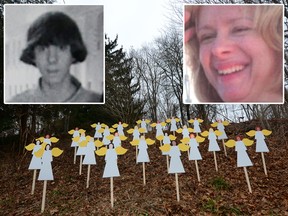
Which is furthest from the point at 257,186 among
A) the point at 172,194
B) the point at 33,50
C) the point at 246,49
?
the point at 33,50

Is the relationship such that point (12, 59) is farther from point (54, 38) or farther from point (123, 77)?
point (123, 77)

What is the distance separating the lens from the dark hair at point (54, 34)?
483 cm

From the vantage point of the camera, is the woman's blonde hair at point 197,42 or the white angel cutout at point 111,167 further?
the white angel cutout at point 111,167

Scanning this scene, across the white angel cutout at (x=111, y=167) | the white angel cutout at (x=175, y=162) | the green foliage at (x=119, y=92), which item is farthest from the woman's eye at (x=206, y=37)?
the green foliage at (x=119, y=92)

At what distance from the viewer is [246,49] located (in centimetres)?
485

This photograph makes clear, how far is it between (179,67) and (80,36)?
1175 centimetres

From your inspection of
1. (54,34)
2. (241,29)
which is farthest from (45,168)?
(241,29)

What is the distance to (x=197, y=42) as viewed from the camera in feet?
16.5

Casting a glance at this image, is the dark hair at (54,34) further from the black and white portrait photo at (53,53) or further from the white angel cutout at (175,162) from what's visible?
the white angel cutout at (175,162)

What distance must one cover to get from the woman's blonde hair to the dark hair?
174 cm

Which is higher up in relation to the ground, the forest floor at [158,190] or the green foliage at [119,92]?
the green foliage at [119,92]

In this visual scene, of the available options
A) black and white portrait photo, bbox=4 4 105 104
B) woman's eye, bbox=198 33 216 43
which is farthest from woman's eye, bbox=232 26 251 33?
black and white portrait photo, bbox=4 4 105 104

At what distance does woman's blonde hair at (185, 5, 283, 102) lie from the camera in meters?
4.98

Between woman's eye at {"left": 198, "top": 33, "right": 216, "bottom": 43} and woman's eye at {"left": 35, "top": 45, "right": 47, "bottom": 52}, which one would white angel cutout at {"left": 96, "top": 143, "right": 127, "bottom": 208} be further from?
woman's eye at {"left": 198, "top": 33, "right": 216, "bottom": 43}
